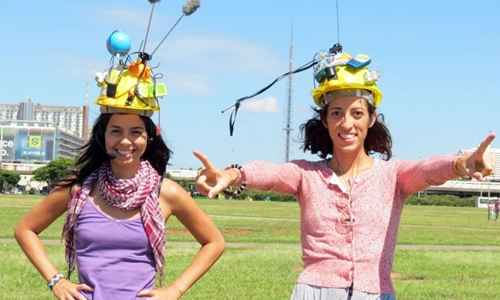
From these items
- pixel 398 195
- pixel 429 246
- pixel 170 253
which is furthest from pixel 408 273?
pixel 398 195

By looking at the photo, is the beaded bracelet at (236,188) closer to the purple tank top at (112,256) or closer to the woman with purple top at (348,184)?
the woman with purple top at (348,184)

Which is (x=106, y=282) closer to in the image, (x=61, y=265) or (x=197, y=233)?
(x=197, y=233)

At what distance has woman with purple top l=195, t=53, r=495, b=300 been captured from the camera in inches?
161

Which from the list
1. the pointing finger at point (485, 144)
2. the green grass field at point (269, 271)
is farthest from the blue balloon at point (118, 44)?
the green grass field at point (269, 271)

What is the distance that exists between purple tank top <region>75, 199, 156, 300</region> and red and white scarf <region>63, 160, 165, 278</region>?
0.04 meters

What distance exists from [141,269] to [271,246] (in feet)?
50.9

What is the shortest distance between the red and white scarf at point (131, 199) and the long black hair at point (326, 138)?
33.6 inches

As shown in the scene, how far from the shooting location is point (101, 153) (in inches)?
166

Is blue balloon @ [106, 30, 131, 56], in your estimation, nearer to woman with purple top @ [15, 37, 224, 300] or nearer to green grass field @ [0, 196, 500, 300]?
woman with purple top @ [15, 37, 224, 300]

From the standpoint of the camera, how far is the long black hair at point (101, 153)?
13.6 feet

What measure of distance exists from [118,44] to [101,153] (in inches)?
20.4

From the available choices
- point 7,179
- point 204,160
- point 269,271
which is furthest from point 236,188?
point 7,179

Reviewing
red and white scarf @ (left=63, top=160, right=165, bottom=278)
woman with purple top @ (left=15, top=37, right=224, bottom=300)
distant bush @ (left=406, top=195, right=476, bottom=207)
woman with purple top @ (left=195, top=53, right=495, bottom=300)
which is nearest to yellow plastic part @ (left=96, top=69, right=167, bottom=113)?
woman with purple top @ (left=15, top=37, right=224, bottom=300)

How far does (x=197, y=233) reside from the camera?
4.29 m
